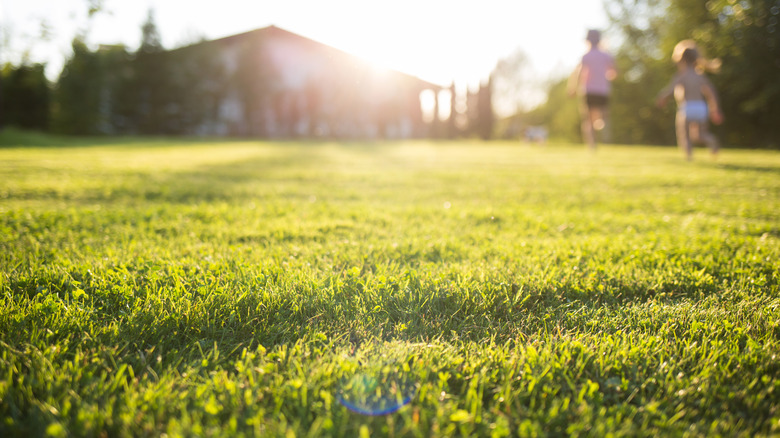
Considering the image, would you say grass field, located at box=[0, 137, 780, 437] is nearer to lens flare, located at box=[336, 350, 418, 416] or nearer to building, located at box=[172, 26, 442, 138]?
lens flare, located at box=[336, 350, 418, 416]

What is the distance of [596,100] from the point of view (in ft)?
36.1

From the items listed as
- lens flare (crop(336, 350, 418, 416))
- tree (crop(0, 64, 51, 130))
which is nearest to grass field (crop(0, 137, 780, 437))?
lens flare (crop(336, 350, 418, 416))

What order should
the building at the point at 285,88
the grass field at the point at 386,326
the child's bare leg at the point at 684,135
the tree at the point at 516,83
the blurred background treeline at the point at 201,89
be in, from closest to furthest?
the grass field at the point at 386,326 < the child's bare leg at the point at 684,135 < the blurred background treeline at the point at 201,89 < the building at the point at 285,88 < the tree at the point at 516,83

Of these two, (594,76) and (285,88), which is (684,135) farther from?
(285,88)

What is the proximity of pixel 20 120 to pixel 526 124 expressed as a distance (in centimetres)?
4589

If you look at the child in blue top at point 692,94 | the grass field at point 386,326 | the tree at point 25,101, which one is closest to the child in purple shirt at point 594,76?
the child in blue top at point 692,94

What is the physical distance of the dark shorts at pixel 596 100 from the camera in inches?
431

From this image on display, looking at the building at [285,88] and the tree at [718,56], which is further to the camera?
the building at [285,88]

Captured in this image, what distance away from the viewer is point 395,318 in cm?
197

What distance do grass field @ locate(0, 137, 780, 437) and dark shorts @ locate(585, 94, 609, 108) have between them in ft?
26.6

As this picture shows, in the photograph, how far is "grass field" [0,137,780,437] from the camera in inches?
51.3

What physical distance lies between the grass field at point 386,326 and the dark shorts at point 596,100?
8.10 m

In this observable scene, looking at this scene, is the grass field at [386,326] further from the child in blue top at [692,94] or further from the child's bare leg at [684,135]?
the child's bare leg at [684,135]

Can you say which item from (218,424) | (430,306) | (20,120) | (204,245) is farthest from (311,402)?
(20,120)
